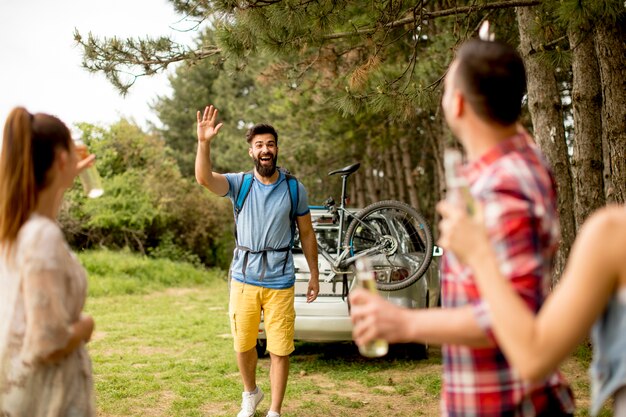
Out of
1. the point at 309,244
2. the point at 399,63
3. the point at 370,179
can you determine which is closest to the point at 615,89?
the point at 309,244

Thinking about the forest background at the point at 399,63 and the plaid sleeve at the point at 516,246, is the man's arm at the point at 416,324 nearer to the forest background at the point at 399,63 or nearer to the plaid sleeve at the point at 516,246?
the plaid sleeve at the point at 516,246

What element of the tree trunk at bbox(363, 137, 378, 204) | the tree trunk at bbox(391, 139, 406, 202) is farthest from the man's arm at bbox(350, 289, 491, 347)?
the tree trunk at bbox(391, 139, 406, 202)

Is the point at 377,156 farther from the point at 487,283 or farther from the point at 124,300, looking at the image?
the point at 487,283

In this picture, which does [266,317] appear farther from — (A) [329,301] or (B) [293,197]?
(A) [329,301]

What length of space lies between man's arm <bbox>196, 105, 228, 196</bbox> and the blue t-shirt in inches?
8.5

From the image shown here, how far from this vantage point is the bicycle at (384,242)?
707 cm

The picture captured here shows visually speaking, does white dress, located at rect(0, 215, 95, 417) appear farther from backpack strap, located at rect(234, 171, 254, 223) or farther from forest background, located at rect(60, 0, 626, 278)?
forest background, located at rect(60, 0, 626, 278)

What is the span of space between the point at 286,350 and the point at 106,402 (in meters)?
1.86

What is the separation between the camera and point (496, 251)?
1648mm

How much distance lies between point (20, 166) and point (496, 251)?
58.6 inches

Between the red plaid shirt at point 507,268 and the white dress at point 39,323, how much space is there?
3.87 ft

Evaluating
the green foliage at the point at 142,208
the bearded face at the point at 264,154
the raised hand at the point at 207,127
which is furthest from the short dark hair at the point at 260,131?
the green foliage at the point at 142,208

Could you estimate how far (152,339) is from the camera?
9.19 meters

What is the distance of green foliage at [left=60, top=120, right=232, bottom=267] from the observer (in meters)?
19.8
